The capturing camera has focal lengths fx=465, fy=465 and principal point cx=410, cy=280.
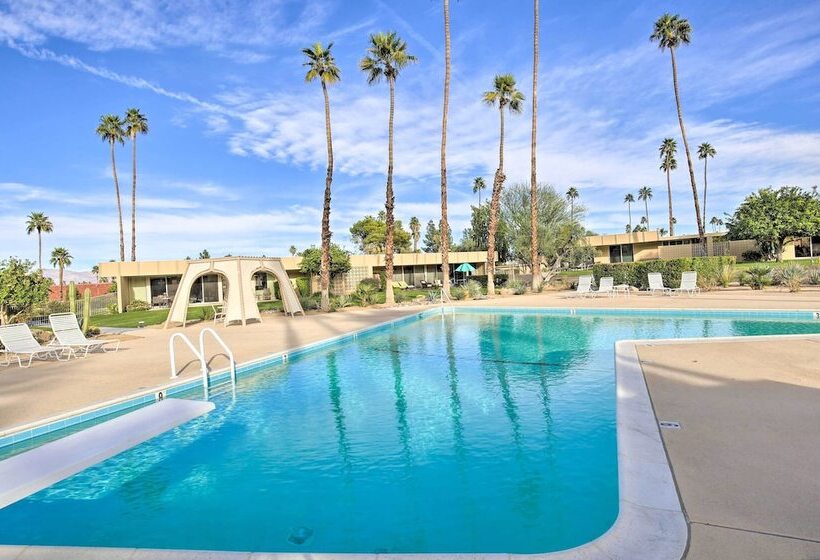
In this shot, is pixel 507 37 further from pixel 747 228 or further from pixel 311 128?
pixel 747 228

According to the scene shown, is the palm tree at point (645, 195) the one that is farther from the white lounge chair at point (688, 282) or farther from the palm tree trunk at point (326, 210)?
the palm tree trunk at point (326, 210)

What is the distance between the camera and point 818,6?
1620 centimetres

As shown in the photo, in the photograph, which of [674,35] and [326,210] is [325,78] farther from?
[674,35]

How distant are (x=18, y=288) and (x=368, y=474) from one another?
12.5m

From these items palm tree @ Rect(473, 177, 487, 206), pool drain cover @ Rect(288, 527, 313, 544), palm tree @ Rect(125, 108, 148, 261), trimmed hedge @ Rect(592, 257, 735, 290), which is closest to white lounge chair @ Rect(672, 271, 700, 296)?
trimmed hedge @ Rect(592, 257, 735, 290)

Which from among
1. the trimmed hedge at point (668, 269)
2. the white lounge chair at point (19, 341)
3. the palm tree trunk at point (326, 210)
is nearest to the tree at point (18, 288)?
the white lounge chair at point (19, 341)

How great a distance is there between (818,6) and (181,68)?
79.0ft

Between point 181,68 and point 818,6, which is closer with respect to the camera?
point 818,6

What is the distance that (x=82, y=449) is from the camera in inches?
179

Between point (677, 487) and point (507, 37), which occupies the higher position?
point (507, 37)

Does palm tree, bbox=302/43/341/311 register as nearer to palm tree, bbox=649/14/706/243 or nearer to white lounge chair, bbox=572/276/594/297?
white lounge chair, bbox=572/276/594/297

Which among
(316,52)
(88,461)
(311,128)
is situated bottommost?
(88,461)

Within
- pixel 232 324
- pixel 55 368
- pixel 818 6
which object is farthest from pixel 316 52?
pixel 818 6

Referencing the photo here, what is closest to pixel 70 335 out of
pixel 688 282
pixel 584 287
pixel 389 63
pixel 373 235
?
pixel 389 63
